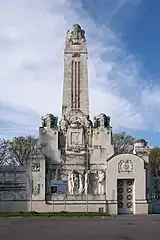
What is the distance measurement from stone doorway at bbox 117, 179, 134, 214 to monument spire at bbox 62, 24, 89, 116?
24.4 ft

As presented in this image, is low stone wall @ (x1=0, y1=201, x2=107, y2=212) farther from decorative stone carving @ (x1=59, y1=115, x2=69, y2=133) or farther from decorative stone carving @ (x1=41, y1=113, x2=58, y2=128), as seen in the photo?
decorative stone carving @ (x1=41, y1=113, x2=58, y2=128)

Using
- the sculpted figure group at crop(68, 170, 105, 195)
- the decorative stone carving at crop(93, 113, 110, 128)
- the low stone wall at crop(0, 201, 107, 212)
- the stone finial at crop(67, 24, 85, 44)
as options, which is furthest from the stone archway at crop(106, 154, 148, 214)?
the stone finial at crop(67, 24, 85, 44)

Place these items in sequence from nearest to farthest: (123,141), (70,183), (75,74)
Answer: (70,183)
(75,74)
(123,141)

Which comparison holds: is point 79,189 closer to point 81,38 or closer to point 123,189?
point 123,189

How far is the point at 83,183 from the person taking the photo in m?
37.5

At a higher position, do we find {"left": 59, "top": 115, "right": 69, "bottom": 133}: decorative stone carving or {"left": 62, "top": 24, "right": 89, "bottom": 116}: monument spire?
{"left": 62, "top": 24, "right": 89, "bottom": 116}: monument spire

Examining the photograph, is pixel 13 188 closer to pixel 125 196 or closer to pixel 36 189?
pixel 36 189

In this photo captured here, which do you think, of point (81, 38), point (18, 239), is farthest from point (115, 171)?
point (18, 239)

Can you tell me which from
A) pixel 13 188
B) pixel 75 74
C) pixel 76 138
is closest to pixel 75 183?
pixel 76 138

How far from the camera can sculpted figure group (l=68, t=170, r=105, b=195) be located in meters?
37.2

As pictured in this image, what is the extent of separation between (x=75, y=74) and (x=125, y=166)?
1010 centimetres

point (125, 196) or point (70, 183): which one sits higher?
point (70, 183)

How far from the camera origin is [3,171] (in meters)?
36.8

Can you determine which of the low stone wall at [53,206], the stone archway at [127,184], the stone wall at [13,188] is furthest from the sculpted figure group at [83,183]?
the stone wall at [13,188]
